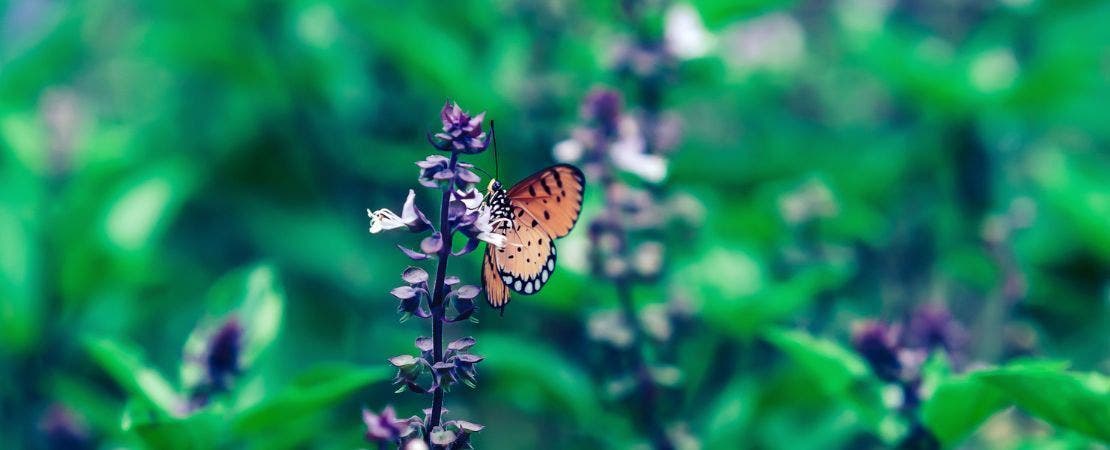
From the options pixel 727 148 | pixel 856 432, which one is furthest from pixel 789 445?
pixel 727 148

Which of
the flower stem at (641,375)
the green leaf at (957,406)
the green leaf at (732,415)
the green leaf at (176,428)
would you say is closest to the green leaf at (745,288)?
the green leaf at (732,415)

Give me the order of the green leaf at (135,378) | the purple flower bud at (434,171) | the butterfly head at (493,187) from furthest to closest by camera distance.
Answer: the green leaf at (135,378)
the butterfly head at (493,187)
the purple flower bud at (434,171)

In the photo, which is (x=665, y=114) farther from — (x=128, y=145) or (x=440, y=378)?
(x=128, y=145)

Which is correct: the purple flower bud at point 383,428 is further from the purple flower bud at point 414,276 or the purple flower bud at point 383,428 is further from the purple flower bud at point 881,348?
the purple flower bud at point 881,348

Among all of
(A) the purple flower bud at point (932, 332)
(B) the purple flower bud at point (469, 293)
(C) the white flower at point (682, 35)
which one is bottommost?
(B) the purple flower bud at point (469, 293)

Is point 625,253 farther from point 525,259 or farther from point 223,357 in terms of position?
point 223,357
